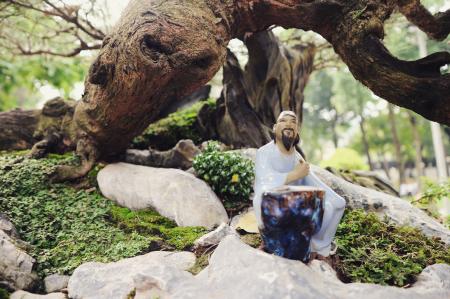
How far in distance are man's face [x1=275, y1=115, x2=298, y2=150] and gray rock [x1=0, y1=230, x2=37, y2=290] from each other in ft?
9.06

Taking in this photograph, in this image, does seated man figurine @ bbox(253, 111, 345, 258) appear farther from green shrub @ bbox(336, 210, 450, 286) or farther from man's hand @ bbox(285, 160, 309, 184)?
green shrub @ bbox(336, 210, 450, 286)

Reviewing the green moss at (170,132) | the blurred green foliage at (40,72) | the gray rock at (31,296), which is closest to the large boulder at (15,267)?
the gray rock at (31,296)

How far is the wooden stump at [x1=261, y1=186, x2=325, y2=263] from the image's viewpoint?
2842mm

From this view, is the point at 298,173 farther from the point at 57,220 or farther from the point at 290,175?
the point at 57,220

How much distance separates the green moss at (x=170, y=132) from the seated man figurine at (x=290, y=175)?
14.5ft

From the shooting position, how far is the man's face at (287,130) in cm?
329

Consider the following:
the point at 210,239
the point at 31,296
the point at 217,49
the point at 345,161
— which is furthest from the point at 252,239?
the point at 345,161

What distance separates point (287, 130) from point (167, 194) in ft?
7.05

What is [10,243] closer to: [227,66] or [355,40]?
[355,40]

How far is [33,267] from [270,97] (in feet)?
17.7

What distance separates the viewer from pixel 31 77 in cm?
832

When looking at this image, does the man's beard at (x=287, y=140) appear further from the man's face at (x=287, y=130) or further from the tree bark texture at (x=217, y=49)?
the tree bark texture at (x=217, y=49)

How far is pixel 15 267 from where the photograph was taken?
340 cm

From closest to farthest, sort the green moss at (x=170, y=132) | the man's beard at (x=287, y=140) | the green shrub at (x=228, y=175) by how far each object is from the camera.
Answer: the man's beard at (x=287, y=140) → the green shrub at (x=228, y=175) → the green moss at (x=170, y=132)
